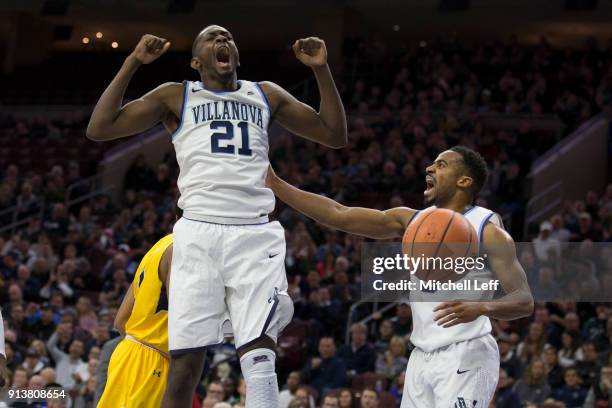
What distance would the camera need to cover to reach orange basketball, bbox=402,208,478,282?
5.73 meters

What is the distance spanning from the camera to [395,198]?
16188mm

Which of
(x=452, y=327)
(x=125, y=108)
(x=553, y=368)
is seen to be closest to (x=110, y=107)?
(x=125, y=108)

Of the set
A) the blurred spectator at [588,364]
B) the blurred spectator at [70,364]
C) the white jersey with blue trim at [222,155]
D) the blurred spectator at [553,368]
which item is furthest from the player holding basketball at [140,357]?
the blurred spectator at [70,364]

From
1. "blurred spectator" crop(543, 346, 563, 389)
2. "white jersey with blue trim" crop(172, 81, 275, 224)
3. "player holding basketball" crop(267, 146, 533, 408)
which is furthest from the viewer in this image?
"blurred spectator" crop(543, 346, 563, 389)

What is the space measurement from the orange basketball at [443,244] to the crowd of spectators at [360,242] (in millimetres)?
2267

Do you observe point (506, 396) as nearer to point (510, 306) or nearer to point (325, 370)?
point (325, 370)

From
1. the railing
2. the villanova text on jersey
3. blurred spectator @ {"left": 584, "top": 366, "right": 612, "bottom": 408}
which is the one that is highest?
the railing

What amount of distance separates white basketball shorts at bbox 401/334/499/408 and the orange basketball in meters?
0.38

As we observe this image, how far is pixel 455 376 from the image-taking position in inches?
223

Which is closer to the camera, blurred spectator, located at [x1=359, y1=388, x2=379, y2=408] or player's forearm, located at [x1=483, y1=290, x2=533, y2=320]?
player's forearm, located at [x1=483, y1=290, x2=533, y2=320]

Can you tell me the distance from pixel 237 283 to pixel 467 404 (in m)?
1.31

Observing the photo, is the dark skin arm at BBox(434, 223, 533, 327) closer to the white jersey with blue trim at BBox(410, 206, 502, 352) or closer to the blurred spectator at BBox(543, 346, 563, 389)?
the white jersey with blue trim at BBox(410, 206, 502, 352)

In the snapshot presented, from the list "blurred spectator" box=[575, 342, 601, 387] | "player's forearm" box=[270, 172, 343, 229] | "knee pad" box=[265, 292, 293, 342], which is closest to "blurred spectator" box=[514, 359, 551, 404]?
"blurred spectator" box=[575, 342, 601, 387]

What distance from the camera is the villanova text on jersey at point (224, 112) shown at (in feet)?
18.1
